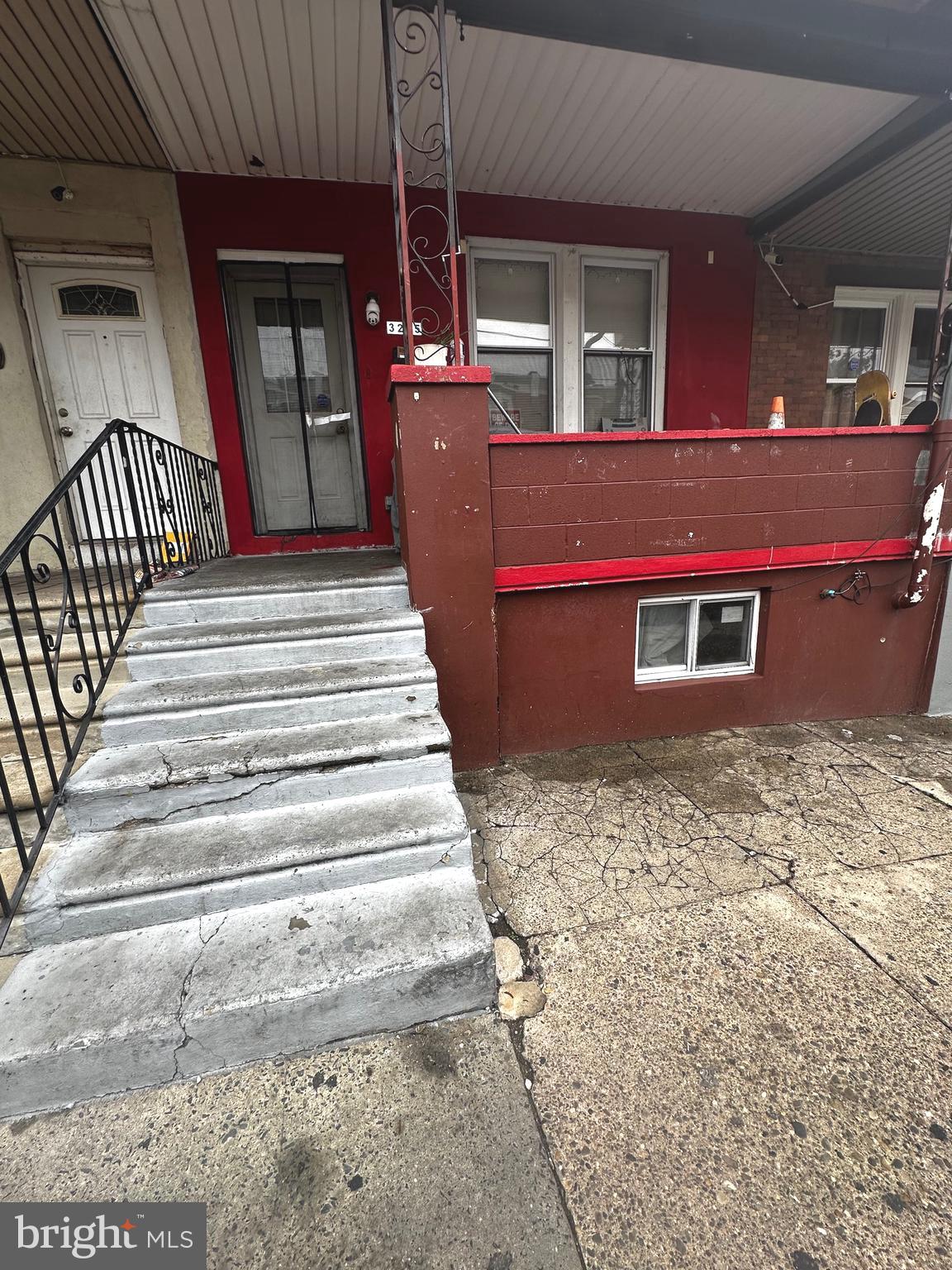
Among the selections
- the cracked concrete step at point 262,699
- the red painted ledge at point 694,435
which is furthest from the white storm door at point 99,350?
the red painted ledge at point 694,435

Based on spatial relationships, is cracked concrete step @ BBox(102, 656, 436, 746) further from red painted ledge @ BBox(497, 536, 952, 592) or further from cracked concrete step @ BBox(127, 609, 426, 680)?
red painted ledge @ BBox(497, 536, 952, 592)

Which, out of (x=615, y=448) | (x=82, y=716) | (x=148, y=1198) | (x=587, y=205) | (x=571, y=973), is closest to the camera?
(x=148, y=1198)

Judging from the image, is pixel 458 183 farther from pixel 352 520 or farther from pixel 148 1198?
pixel 148 1198

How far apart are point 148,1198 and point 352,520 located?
14.8 feet

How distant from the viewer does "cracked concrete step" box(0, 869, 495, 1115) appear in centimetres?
149

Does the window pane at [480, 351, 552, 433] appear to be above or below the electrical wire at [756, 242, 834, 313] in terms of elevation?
below

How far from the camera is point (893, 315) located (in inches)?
236

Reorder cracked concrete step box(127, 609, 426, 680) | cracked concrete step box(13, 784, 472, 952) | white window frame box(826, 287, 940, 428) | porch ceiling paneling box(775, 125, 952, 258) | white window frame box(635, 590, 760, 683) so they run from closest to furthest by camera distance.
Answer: cracked concrete step box(13, 784, 472, 952), cracked concrete step box(127, 609, 426, 680), white window frame box(635, 590, 760, 683), porch ceiling paneling box(775, 125, 952, 258), white window frame box(826, 287, 940, 428)

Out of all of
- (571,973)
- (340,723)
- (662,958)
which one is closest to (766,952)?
(662,958)

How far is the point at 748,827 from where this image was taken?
8.61 feet

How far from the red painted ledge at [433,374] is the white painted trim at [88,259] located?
3059 millimetres

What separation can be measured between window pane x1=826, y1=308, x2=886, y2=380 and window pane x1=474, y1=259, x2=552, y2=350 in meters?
3.27

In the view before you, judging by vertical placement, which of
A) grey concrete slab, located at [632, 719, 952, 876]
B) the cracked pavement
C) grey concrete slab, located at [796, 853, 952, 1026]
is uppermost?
the cracked pavement

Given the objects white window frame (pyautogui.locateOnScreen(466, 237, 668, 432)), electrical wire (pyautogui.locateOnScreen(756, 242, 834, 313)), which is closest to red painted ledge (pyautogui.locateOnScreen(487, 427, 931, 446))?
white window frame (pyautogui.locateOnScreen(466, 237, 668, 432))
